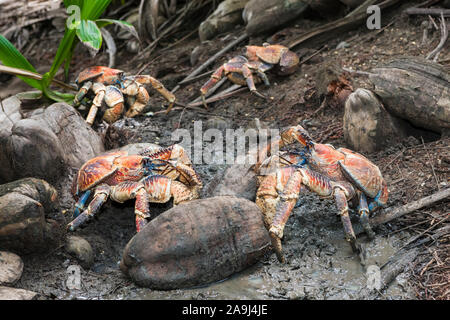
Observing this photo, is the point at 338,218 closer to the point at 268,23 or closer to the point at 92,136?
the point at 92,136

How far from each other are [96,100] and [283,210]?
3374 millimetres

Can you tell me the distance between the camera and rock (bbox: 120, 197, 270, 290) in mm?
3658

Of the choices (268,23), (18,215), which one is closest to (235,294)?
(18,215)

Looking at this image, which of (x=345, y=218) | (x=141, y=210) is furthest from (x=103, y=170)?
(x=345, y=218)

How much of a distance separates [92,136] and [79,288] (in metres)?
2.04

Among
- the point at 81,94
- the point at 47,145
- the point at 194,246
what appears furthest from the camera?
the point at 81,94

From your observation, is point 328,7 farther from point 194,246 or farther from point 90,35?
point 194,246

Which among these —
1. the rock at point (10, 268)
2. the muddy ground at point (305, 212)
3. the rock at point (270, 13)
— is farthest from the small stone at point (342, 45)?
the rock at point (10, 268)

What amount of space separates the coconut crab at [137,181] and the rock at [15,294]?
0.74 m

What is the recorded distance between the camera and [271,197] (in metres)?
4.17

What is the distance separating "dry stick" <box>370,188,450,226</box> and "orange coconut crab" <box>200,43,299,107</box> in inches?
121

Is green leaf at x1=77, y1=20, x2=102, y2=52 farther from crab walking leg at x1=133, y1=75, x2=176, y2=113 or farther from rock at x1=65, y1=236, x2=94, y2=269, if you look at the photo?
rock at x1=65, y1=236, x2=94, y2=269

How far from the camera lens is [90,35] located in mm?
6180

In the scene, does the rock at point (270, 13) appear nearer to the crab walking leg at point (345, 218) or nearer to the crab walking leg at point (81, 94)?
the crab walking leg at point (81, 94)
